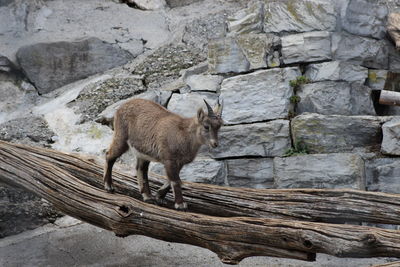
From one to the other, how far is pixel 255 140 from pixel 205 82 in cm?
99

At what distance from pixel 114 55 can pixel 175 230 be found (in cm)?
370

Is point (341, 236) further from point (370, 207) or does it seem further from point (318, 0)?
point (318, 0)

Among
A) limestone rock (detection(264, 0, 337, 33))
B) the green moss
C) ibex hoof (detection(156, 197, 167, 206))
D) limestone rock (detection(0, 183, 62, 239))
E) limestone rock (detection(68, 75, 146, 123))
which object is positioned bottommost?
limestone rock (detection(0, 183, 62, 239))

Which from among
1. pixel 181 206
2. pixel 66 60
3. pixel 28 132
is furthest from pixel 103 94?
pixel 181 206

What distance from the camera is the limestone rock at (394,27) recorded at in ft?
25.4

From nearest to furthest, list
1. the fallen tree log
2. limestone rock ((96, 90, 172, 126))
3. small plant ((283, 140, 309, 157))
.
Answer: the fallen tree log, small plant ((283, 140, 309, 157)), limestone rock ((96, 90, 172, 126))

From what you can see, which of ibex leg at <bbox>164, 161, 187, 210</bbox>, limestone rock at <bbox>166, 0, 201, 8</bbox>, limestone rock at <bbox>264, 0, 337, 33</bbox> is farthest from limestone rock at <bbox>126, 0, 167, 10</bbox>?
ibex leg at <bbox>164, 161, 187, 210</bbox>

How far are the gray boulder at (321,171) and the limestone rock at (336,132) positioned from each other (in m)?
0.15

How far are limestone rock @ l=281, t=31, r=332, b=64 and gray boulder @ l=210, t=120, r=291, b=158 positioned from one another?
0.80 m

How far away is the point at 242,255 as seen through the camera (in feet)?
18.1

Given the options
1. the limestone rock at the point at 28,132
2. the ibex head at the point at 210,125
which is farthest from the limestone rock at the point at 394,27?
the limestone rock at the point at 28,132

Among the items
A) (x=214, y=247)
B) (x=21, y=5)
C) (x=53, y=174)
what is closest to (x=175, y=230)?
(x=214, y=247)

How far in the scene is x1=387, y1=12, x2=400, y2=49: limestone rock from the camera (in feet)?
25.4

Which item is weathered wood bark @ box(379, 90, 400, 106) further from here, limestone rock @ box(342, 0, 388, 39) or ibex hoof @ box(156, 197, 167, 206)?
ibex hoof @ box(156, 197, 167, 206)
